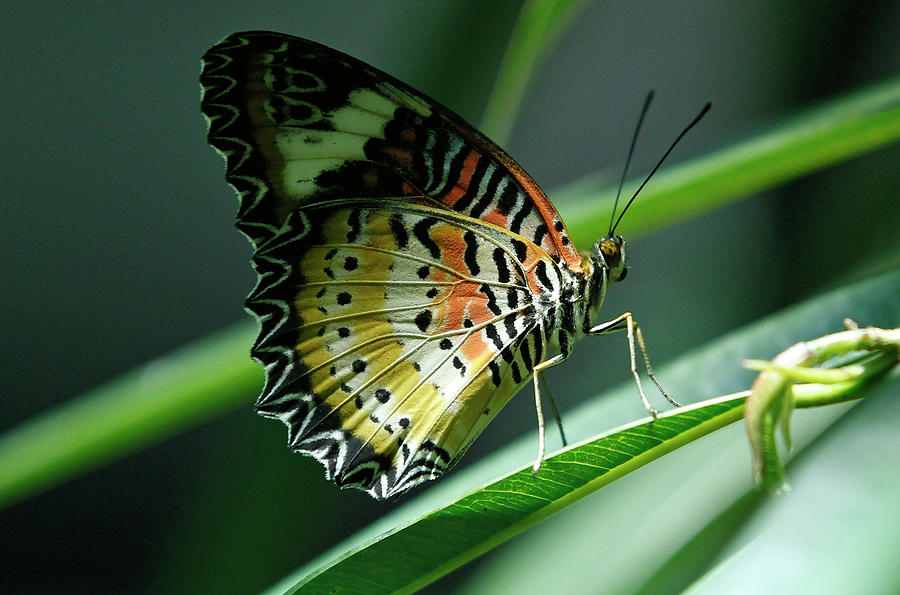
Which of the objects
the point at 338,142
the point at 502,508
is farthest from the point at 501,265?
the point at 502,508

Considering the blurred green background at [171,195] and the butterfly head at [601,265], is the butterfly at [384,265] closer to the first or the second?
the butterfly head at [601,265]

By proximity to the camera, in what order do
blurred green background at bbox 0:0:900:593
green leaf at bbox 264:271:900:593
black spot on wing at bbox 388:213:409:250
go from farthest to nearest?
blurred green background at bbox 0:0:900:593, black spot on wing at bbox 388:213:409:250, green leaf at bbox 264:271:900:593

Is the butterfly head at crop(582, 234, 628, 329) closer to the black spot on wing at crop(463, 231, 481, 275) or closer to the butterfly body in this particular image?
the butterfly body

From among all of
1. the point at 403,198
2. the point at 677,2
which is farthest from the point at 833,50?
the point at 403,198

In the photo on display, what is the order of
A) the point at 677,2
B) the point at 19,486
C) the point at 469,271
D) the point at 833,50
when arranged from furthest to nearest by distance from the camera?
1. the point at 677,2
2. the point at 833,50
3. the point at 469,271
4. the point at 19,486

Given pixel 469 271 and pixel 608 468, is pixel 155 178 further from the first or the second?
pixel 608 468

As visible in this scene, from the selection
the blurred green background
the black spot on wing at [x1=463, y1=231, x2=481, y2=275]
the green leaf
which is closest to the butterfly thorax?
the black spot on wing at [x1=463, y1=231, x2=481, y2=275]

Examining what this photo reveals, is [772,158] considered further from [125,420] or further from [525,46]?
[125,420]
